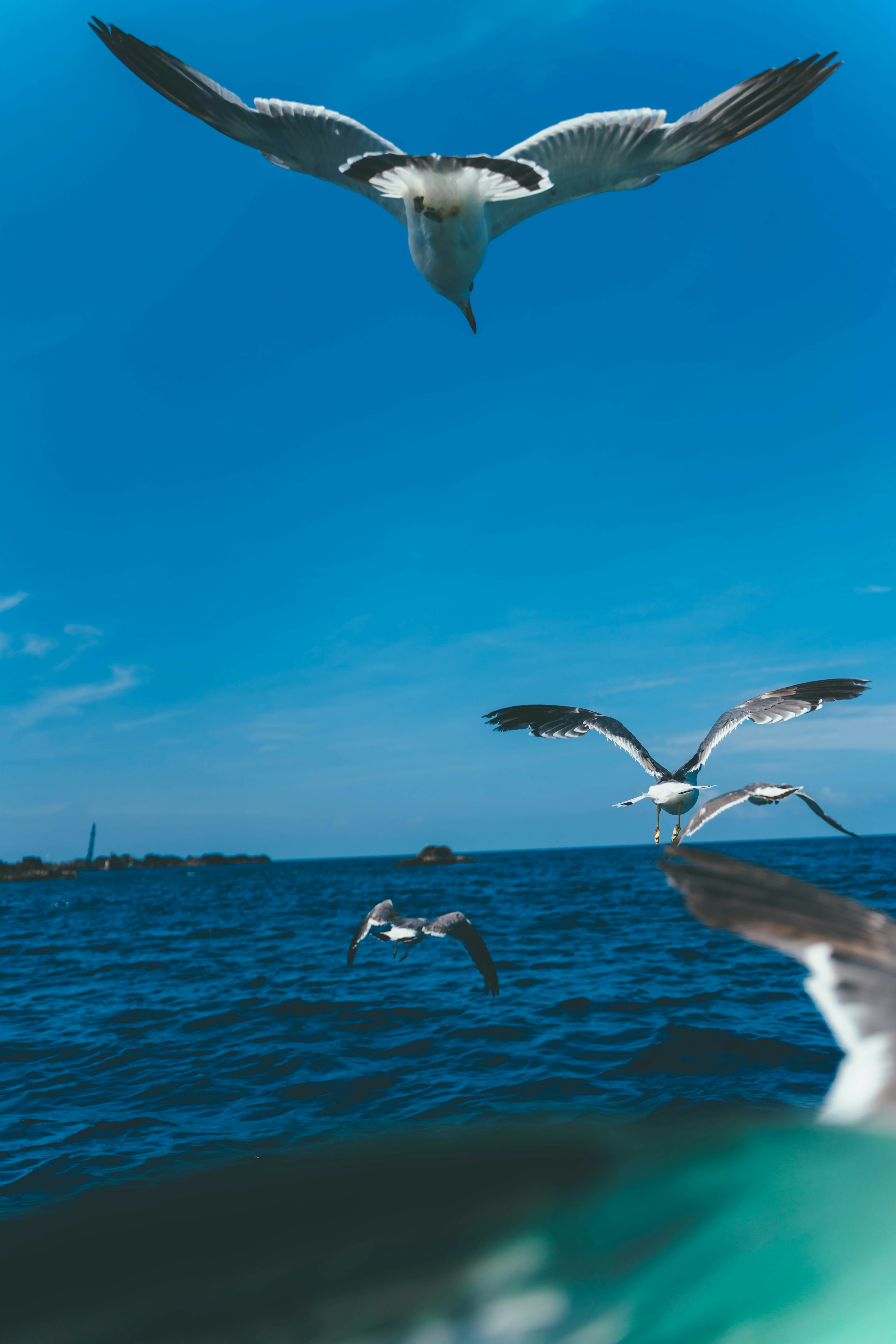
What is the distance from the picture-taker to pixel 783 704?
8.36 meters

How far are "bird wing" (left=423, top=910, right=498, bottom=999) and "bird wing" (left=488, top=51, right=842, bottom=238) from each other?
745 cm

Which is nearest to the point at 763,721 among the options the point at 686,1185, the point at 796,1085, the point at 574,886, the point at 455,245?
the point at 796,1085

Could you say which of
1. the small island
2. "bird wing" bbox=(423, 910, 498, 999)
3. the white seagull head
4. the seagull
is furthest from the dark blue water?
the small island

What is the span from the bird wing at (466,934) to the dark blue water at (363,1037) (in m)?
0.48

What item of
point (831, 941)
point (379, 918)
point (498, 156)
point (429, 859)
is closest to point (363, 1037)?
point (379, 918)

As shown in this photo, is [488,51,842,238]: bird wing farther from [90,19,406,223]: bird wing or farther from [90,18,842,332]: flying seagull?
[90,19,406,223]: bird wing

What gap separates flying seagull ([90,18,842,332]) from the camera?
464 centimetres

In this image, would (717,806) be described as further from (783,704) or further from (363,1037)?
(363,1037)

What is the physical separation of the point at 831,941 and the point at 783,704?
22.9ft

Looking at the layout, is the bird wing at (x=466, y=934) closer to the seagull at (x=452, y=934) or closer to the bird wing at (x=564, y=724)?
the seagull at (x=452, y=934)

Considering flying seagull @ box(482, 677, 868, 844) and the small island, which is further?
the small island

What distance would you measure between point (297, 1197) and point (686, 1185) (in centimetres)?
214

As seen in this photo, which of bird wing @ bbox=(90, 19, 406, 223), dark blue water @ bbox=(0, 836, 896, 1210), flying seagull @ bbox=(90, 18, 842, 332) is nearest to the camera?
flying seagull @ bbox=(90, 18, 842, 332)

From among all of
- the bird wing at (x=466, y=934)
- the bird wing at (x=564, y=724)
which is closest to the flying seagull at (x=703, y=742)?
the bird wing at (x=564, y=724)
